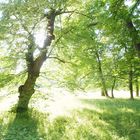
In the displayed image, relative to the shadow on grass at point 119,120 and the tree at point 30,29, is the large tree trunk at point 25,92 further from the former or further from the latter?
the shadow on grass at point 119,120

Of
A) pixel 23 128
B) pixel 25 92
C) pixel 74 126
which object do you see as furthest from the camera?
pixel 25 92

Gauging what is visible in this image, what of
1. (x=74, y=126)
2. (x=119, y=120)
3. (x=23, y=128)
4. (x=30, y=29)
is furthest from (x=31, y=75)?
(x=119, y=120)

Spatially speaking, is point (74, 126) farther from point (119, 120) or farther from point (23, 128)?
point (119, 120)

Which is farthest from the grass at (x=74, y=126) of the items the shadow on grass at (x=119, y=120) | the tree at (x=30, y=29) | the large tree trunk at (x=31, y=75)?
the tree at (x=30, y=29)

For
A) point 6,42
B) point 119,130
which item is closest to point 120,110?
point 119,130

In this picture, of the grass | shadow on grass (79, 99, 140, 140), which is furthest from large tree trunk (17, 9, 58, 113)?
shadow on grass (79, 99, 140, 140)

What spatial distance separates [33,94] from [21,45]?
3.56m

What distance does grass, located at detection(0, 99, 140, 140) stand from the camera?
48.6 ft

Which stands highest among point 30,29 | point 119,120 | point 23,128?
point 30,29

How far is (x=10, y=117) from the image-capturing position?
17859 millimetres

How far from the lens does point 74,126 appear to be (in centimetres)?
1634

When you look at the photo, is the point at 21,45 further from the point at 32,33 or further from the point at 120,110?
the point at 120,110

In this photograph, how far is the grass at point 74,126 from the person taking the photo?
14.8m

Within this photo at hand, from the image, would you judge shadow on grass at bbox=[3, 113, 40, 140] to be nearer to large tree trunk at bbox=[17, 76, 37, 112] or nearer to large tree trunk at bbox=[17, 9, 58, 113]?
large tree trunk at bbox=[17, 76, 37, 112]
